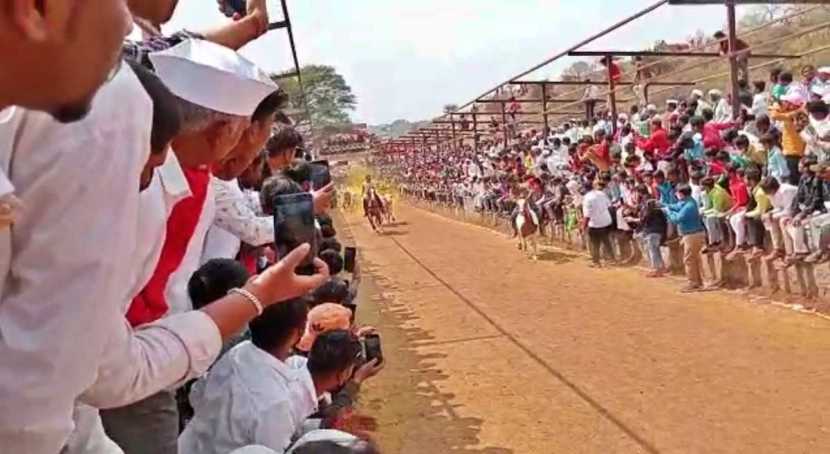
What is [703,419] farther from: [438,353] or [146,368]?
[146,368]

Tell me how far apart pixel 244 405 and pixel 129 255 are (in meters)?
1.48

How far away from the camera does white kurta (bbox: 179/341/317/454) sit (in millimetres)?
2627

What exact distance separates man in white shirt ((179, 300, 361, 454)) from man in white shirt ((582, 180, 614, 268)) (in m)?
13.3

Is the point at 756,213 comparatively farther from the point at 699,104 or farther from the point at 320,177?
the point at 320,177

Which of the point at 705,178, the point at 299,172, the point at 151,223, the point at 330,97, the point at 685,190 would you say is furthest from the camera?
the point at 330,97

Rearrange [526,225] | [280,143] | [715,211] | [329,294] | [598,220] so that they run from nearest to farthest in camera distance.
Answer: [280,143] < [329,294] < [715,211] < [598,220] < [526,225]

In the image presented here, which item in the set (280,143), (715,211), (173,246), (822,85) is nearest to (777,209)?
(715,211)

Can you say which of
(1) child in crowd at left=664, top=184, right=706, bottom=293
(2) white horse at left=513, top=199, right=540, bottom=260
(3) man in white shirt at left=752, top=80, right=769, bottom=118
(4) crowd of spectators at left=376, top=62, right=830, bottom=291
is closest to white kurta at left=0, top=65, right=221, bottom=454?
(4) crowd of spectators at left=376, top=62, right=830, bottom=291

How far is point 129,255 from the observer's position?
4.10 ft

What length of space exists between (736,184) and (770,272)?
4.32 feet

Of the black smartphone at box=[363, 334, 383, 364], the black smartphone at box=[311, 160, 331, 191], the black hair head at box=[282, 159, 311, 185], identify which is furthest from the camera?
the black hair head at box=[282, 159, 311, 185]

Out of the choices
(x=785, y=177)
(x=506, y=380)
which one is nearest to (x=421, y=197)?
(x=785, y=177)

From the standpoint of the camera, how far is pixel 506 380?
754cm

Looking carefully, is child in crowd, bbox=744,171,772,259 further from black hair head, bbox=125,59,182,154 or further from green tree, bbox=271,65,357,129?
green tree, bbox=271,65,357,129
